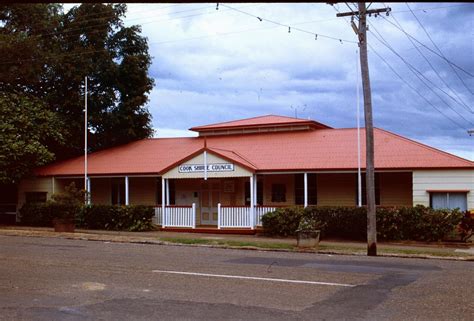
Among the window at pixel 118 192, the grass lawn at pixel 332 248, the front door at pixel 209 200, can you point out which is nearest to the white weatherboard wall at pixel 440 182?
the grass lawn at pixel 332 248

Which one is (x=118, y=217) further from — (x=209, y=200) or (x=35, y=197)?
(x=35, y=197)

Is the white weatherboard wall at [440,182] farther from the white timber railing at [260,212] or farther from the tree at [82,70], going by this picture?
the tree at [82,70]

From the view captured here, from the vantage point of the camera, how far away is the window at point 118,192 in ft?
108

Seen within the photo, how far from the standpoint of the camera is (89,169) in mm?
31719

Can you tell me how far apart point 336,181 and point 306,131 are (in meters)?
4.68

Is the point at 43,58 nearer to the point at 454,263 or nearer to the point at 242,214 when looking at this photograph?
the point at 242,214

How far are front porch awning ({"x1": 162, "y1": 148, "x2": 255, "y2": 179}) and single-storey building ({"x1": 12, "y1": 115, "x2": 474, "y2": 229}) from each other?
Result: 1.8 inches

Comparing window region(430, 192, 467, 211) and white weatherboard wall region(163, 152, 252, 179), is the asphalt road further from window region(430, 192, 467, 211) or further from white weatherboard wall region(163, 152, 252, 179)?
white weatherboard wall region(163, 152, 252, 179)

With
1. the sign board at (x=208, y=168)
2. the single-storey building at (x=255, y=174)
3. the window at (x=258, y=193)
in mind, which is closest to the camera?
the single-storey building at (x=255, y=174)

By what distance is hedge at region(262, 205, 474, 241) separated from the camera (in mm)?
22188

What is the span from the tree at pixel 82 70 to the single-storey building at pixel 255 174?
8.43 ft

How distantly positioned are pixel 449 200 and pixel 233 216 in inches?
360

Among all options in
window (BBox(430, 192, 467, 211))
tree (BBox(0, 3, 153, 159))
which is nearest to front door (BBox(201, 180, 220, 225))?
tree (BBox(0, 3, 153, 159))

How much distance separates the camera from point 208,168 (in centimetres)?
2764
